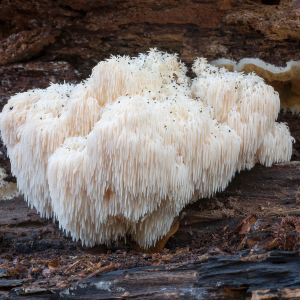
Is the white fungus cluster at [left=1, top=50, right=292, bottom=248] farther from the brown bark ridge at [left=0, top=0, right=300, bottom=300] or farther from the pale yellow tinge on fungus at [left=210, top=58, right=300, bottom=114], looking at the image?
the pale yellow tinge on fungus at [left=210, top=58, right=300, bottom=114]

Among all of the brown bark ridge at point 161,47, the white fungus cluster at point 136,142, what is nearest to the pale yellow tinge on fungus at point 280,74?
the brown bark ridge at point 161,47

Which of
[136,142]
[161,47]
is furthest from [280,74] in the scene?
[136,142]

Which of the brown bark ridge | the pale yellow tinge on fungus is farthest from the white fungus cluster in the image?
the pale yellow tinge on fungus

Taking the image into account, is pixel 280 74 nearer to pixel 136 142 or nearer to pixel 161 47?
pixel 161 47

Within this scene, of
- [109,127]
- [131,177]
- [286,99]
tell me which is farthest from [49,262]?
[286,99]

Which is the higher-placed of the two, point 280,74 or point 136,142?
point 280,74

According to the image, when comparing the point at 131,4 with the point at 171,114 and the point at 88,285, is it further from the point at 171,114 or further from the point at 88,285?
the point at 88,285
